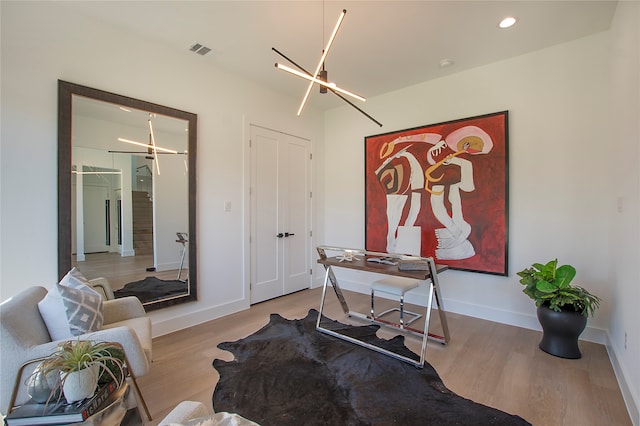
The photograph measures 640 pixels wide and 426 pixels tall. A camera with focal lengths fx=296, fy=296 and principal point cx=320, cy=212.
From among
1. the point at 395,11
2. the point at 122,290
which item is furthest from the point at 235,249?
the point at 395,11

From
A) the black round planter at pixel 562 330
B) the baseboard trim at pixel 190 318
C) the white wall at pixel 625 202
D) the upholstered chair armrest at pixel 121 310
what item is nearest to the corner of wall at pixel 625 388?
the white wall at pixel 625 202

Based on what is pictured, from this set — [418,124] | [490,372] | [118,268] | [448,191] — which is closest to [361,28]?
[418,124]

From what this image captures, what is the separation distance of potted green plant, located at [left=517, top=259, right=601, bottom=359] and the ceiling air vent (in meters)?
4.06

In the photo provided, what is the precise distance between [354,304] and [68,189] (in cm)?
345

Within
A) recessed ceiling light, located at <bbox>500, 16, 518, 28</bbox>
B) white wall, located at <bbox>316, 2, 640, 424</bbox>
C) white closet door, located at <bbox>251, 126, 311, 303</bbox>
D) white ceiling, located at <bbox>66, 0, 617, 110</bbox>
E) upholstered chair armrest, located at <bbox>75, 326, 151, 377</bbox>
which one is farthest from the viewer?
white closet door, located at <bbox>251, 126, 311, 303</bbox>

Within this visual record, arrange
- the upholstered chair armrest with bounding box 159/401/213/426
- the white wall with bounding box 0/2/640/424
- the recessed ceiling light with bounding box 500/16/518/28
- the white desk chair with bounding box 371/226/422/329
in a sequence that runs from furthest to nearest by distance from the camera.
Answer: the white desk chair with bounding box 371/226/422/329 → the recessed ceiling light with bounding box 500/16/518/28 → the white wall with bounding box 0/2/640/424 → the upholstered chair armrest with bounding box 159/401/213/426

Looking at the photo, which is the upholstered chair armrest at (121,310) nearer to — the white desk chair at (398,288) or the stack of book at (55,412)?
the stack of book at (55,412)

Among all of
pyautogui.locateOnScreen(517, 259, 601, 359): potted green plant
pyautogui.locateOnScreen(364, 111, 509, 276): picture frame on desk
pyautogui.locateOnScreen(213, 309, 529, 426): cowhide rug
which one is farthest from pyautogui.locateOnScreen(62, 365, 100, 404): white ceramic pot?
pyautogui.locateOnScreen(517, 259, 601, 359): potted green plant

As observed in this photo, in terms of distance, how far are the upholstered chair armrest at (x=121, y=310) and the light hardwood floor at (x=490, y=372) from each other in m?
0.51

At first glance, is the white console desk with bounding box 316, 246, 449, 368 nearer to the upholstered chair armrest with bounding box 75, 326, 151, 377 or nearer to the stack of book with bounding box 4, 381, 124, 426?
the upholstered chair armrest with bounding box 75, 326, 151, 377

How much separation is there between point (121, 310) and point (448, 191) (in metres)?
3.67

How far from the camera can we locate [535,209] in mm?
3254

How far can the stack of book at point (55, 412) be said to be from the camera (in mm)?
1254

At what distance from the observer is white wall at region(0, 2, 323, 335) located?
7.61 ft
